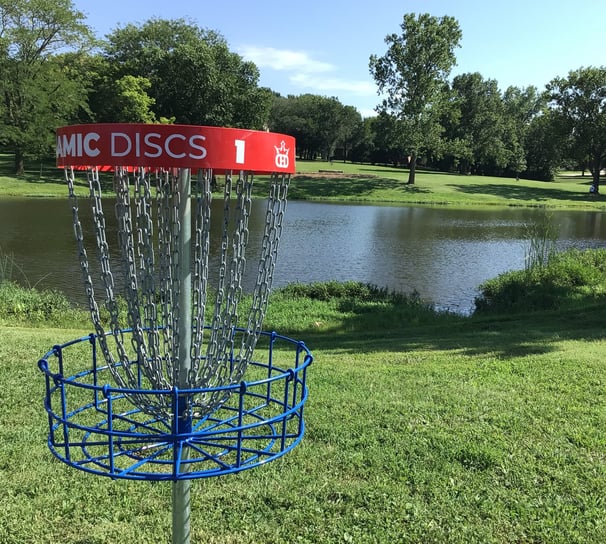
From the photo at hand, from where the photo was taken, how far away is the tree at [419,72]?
159 ft

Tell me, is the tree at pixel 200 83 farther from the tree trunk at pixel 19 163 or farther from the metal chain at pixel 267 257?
the metal chain at pixel 267 257

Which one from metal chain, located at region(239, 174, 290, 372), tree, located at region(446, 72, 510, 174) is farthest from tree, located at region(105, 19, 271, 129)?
metal chain, located at region(239, 174, 290, 372)

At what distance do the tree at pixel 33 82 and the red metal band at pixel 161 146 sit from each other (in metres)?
46.7

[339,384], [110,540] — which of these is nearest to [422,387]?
[339,384]

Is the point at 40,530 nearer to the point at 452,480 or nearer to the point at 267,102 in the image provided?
the point at 452,480

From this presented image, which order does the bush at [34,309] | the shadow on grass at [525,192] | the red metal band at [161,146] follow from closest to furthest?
the red metal band at [161,146] → the bush at [34,309] → the shadow on grass at [525,192]

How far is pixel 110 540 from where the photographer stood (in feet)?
10.6

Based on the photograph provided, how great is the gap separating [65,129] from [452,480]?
3280 millimetres

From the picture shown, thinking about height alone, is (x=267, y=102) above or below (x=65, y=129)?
above

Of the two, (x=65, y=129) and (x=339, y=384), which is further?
(x=339, y=384)

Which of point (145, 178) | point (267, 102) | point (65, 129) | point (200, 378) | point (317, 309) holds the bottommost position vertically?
point (317, 309)

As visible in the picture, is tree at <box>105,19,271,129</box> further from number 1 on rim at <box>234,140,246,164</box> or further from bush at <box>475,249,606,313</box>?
number 1 on rim at <box>234,140,246,164</box>

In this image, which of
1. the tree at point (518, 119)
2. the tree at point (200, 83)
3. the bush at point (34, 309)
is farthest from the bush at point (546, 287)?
the tree at point (518, 119)

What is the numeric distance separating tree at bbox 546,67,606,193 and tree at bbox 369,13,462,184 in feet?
46.9
